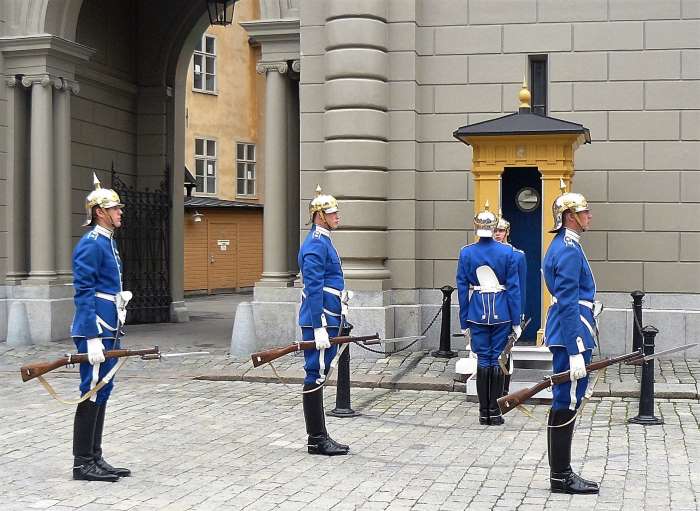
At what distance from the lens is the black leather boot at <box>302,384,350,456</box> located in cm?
781

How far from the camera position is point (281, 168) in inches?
563

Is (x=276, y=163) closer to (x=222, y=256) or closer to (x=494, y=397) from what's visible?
(x=494, y=397)

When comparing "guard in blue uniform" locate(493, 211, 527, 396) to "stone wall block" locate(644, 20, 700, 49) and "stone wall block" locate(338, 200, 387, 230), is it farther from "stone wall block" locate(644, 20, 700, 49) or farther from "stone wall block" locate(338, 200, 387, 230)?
"stone wall block" locate(644, 20, 700, 49)

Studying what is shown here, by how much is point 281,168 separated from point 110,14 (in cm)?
543

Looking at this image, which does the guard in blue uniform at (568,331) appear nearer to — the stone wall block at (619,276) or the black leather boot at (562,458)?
the black leather boot at (562,458)

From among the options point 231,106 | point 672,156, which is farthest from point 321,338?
point 231,106

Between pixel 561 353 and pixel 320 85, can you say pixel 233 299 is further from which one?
pixel 561 353

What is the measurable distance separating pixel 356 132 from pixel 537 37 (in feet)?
8.52

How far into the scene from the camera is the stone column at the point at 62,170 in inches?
604

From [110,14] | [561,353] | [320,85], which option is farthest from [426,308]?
[110,14]

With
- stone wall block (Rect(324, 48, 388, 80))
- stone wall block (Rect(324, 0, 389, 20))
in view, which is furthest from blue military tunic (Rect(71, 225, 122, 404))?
stone wall block (Rect(324, 0, 389, 20))

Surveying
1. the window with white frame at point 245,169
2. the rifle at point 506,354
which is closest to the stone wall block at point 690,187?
the rifle at point 506,354

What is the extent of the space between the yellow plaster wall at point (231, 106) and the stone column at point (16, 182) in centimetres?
1827

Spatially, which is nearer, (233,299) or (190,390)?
(190,390)
